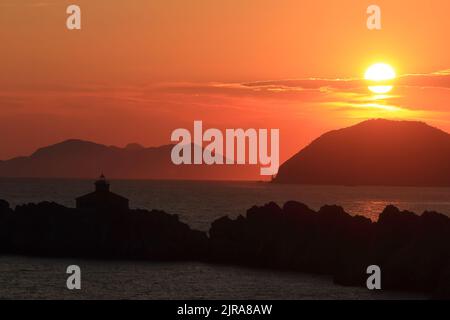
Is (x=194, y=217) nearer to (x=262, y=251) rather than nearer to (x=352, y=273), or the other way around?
(x=262, y=251)

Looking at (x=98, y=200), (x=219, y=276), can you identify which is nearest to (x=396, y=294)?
(x=219, y=276)

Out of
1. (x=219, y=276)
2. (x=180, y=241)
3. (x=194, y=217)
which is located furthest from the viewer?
(x=194, y=217)

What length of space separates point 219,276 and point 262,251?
6.28 meters

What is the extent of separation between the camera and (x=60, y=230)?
77.7m

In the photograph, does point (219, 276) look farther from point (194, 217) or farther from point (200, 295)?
point (194, 217)

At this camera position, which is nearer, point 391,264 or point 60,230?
point 391,264

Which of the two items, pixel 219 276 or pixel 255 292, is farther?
pixel 219 276
